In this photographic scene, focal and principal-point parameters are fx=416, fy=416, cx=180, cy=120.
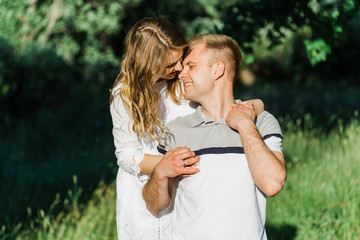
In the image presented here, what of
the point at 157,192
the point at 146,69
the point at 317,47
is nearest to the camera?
the point at 157,192

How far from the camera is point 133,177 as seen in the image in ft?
9.17

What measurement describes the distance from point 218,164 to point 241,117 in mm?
284

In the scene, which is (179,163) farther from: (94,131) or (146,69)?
(94,131)

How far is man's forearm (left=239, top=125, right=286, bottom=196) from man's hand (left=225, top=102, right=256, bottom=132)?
0.37 feet

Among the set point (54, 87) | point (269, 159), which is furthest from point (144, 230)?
point (54, 87)

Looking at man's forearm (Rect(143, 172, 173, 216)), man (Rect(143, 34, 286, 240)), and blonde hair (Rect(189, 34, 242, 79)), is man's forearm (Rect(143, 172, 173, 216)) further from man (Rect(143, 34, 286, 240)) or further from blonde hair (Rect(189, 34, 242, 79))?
blonde hair (Rect(189, 34, 242, 79))

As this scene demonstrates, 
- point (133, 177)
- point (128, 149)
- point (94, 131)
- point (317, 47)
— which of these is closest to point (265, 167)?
point (128, 149)

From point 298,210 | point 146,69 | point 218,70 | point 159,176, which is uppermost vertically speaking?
point 146,69

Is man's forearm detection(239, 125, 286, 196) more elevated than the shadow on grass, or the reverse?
man's forearm detection(239, 125, 286, 196)

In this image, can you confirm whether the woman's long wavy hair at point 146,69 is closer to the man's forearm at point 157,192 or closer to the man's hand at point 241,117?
the man's forearm at point 157,192

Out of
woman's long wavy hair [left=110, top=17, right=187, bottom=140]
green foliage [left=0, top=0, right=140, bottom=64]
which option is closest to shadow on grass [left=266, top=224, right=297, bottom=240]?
woman's long wavy hair [left=110, top=17, right=187, bottom=140]

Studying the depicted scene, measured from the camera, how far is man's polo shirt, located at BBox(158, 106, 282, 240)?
2170 millimetres

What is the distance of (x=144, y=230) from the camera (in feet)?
8.91

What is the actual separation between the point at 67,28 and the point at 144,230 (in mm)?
12429
